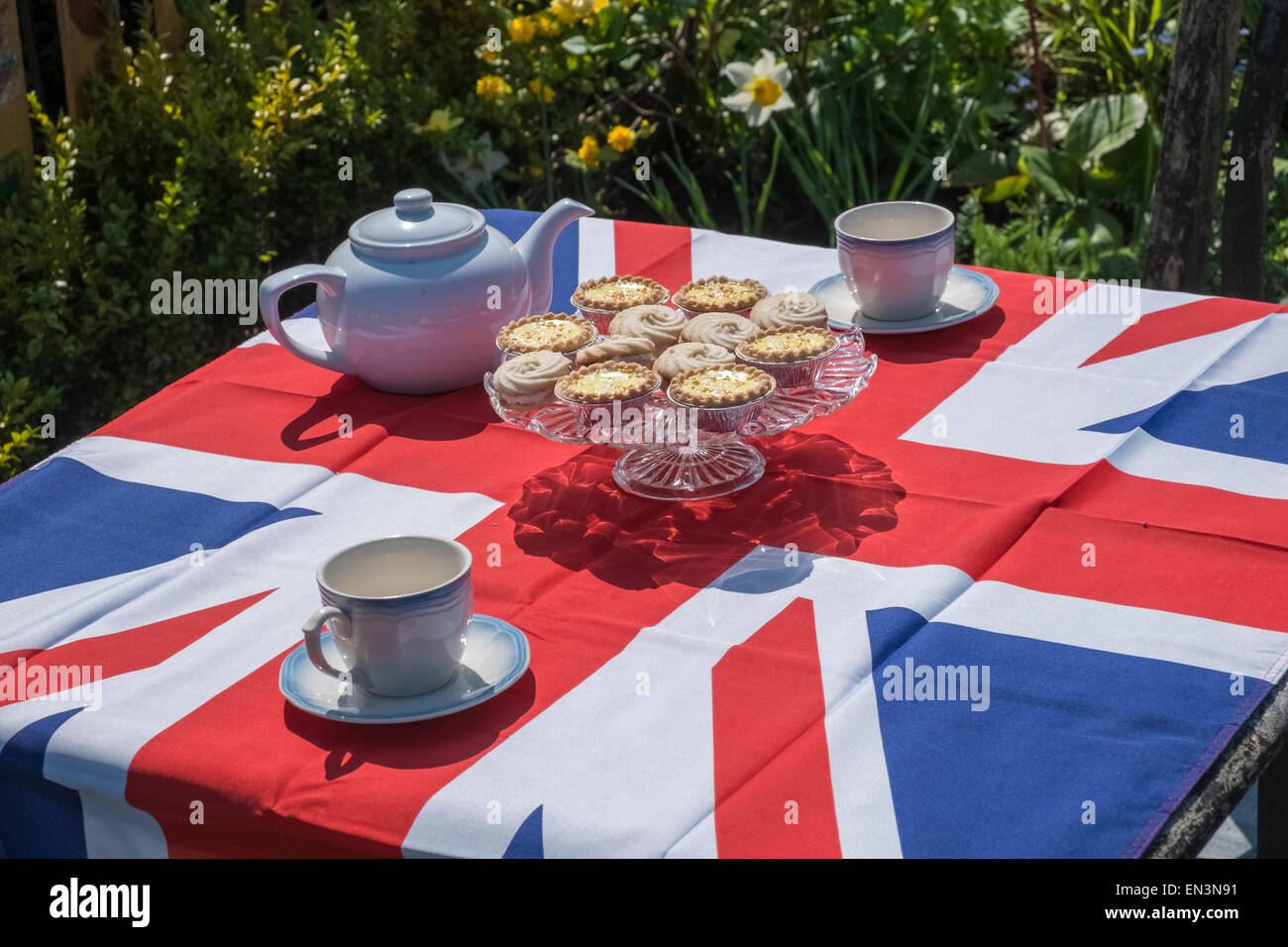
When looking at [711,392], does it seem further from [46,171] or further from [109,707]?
[46,171]

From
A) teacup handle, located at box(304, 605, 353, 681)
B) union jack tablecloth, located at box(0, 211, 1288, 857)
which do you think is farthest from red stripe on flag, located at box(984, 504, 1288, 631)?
teacup handle, located at box(304, 605, 353, 681)

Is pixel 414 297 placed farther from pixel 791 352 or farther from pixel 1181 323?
pixel 1181 323

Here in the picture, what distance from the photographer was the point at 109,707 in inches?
49.1

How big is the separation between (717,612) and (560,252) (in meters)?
1.04

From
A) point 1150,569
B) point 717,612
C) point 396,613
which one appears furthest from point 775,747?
point 1150,569

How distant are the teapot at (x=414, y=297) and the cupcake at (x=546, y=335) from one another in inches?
3.5

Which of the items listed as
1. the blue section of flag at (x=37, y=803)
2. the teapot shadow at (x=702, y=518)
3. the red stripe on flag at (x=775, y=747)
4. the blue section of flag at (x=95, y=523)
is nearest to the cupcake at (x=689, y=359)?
the teapot shadow at (x=702, y=518)

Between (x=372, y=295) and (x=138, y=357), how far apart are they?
1515mm

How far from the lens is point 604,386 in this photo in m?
1.48

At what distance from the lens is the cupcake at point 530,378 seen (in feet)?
5.02

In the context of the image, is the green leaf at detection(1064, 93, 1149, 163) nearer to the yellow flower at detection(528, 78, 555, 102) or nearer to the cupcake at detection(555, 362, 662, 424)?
the yellow flower at detection(528, 78, 555, 102)

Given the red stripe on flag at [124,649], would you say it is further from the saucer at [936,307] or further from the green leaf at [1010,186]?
the green leaf at [1010,186]

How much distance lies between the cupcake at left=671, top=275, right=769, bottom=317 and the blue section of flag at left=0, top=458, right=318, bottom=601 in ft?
1.67
